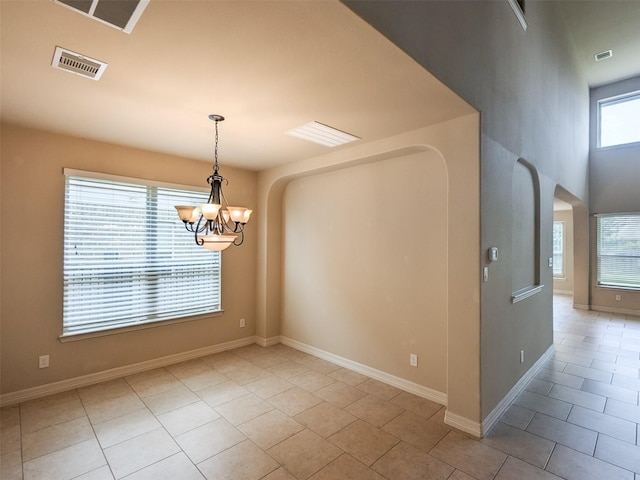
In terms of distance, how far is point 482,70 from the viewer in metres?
2.61

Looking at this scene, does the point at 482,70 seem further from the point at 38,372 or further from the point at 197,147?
the point at 38,372

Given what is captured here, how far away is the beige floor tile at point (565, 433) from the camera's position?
246cm

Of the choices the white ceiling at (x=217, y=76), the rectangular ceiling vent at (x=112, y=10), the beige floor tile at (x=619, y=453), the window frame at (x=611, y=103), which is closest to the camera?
the rectangular ceiling vent at (x=112, y=10)

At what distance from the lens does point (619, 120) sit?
681 cm

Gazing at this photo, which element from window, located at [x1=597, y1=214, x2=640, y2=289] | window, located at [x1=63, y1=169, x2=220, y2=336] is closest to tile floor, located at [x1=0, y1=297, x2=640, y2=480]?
window, located at [x1=63, y1=169, x2=220, y2=336]

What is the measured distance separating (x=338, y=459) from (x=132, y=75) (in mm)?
3030

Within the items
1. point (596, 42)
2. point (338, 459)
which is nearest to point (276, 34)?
point (338, 459)

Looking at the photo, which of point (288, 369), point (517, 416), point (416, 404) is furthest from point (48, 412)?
point (517, 416)

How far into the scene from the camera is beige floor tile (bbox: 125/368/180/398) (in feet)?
10.9

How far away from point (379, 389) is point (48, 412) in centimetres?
316

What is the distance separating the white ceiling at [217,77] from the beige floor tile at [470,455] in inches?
104

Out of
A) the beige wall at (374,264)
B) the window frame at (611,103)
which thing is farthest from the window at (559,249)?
the beige wall at (374,264)

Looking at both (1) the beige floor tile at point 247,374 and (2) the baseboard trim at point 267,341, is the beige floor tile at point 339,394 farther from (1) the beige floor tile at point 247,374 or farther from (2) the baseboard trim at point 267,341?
(2) the baseboard trim at point 267,341

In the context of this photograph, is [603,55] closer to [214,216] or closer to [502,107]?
[502,107]
